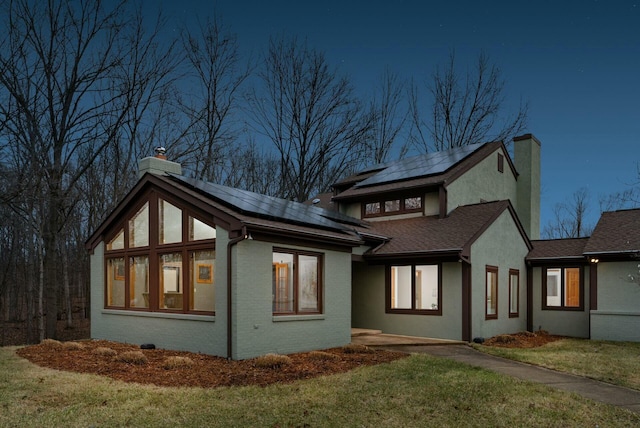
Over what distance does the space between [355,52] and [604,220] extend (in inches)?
763

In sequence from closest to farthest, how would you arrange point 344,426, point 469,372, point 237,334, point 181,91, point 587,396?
point 344,426
point 587,396
point 469,372
point 237,334
point 181,91

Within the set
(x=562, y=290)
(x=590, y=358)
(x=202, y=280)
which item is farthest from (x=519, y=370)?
(x=562, y=290)

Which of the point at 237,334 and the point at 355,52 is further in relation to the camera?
the point at 355,52

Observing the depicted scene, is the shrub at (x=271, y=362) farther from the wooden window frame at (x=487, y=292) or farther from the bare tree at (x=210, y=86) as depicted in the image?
the bare tree at (x=210, y=86)

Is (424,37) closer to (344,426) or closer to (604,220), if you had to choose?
(604,220)

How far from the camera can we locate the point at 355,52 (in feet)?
104

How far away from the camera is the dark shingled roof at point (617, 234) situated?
1551cm

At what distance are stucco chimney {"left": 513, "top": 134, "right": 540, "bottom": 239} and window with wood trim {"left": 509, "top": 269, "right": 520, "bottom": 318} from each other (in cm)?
579

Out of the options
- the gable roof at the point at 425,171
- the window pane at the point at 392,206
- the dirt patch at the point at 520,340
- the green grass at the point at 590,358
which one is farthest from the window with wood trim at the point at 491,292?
the window pane at the point at 392,206

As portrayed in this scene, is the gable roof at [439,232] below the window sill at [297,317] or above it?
above

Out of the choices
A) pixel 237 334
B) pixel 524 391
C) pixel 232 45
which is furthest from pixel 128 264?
pixel 232 45

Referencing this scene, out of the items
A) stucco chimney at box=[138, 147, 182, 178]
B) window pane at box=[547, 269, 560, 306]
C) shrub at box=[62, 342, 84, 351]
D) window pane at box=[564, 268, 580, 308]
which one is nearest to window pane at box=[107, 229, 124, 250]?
stucco chimney at box=[138, 147, 182, 178]

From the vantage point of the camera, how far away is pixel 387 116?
32594 millimetres

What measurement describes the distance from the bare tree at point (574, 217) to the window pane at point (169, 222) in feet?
117
